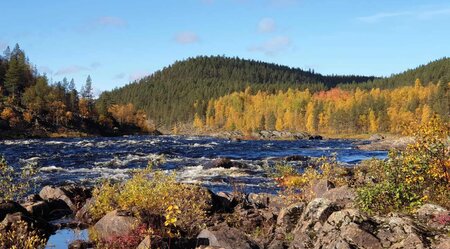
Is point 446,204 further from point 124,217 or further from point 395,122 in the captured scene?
point 395,122

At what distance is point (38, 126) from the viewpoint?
12500cm

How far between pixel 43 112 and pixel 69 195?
411ft

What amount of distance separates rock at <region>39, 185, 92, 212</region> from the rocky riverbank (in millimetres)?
50

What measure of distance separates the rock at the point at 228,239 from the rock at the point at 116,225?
2798 millimetres

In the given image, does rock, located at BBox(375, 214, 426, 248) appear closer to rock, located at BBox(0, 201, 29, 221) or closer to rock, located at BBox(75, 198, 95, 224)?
rock, located at BBox(75, 198, 95, 224)

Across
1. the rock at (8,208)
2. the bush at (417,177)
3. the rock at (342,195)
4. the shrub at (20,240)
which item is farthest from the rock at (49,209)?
the bush at (417,177)

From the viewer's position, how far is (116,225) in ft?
52.4

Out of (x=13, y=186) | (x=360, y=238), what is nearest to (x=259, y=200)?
(x=13, y=186)

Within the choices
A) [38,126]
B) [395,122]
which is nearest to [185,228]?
[38,126]

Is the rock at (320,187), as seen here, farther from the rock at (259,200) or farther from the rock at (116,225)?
the rock at (116,225)

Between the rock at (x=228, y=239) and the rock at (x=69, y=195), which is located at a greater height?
the rock at (x=228, y=239)

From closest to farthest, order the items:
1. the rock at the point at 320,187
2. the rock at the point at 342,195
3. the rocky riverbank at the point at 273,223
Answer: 1. the rocky riverbank at the point at 273,223
2. the rock at the point at 342,195
3. the rock at the point at 320,187

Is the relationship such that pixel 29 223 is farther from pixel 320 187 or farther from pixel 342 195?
pixel 320 187

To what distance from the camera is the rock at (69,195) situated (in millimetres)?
23441
